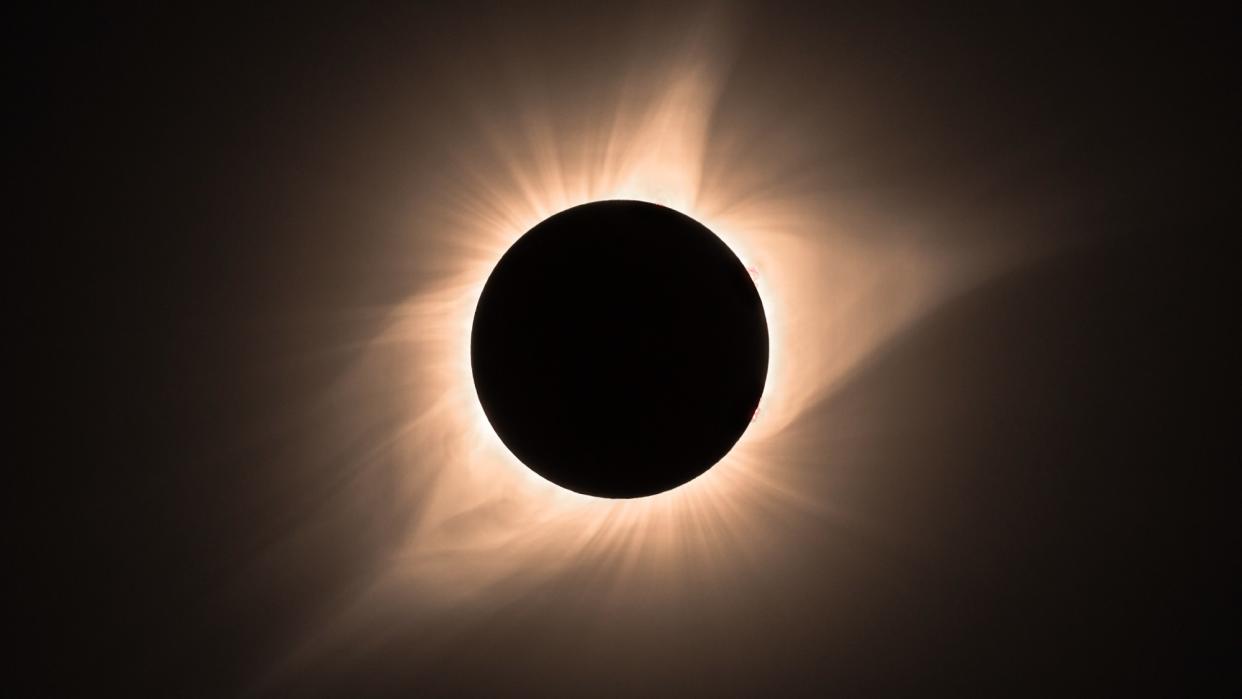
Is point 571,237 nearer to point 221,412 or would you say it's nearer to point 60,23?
point 221,412

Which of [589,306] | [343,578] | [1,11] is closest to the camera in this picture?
[589,306]

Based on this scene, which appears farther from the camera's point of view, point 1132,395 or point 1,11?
point 1132,395

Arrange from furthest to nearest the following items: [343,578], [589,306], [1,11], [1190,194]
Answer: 1. [343,578]
2. [1190,194]
3. [1,11]
4. [589,306]

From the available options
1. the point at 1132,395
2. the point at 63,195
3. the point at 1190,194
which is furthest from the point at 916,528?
the point at 63,195

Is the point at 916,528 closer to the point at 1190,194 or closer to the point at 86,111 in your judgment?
the point at 1190,194

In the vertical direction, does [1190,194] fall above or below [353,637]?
above

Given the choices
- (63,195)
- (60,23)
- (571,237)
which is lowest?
(571,237)
